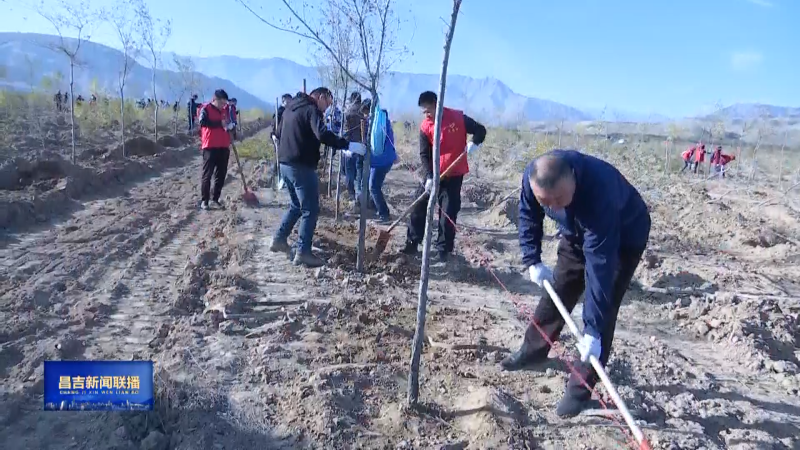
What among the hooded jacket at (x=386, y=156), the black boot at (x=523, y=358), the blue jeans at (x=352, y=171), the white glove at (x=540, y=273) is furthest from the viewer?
the blue jeans at (x=352, y=171)

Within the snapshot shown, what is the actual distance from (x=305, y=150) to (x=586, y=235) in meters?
2.89

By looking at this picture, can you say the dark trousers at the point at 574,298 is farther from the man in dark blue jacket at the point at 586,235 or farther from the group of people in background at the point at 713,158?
the group of people in background at the point at 713,158

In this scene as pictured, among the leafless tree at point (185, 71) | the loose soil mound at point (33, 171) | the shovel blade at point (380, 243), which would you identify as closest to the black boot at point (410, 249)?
the shovel blade at point (380, 243)

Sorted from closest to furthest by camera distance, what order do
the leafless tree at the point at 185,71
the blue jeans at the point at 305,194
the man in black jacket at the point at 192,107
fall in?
1. the blue jeans at the point at 305,194
2. the man in black jacket at the point at 192,107
3. the leafless tree at the point at 185,71

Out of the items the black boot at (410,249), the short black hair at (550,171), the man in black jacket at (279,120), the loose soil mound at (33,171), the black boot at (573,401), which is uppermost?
the man in black jacket at (279,120)

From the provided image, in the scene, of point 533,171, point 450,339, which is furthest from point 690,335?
point 533,171

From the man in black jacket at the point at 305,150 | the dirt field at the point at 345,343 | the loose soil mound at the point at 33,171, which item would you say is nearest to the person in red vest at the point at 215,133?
the dirt field at the point at 345,343

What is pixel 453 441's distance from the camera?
2.54 m

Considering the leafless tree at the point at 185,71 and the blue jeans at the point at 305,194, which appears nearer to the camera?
the blue jeans at the point at 305,194

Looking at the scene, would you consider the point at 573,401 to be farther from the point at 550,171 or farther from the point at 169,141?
the point at 169,141

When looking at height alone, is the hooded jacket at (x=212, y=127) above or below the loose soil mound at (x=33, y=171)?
above

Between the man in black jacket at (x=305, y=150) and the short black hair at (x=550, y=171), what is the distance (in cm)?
257

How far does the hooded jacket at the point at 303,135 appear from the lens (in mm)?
4594

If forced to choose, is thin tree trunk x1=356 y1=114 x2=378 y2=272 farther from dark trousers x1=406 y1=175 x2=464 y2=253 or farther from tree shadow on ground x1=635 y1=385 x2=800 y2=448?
tree shadow on ground x1=635 y1=385 x2=800 y2=448
